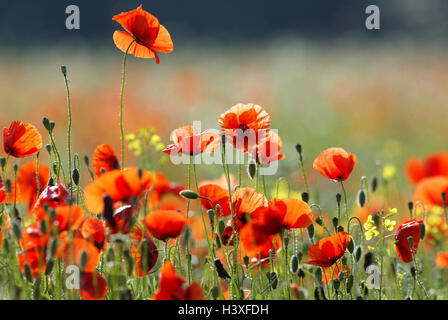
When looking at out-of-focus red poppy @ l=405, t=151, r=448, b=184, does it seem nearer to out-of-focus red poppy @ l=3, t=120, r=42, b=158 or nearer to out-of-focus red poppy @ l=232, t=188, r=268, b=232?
out-of-focus red poppy @ l=232, t=188, r=268, b=232

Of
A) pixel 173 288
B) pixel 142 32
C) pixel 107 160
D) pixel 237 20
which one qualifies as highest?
pixel 237 20

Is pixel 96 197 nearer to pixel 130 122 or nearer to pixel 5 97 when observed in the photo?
pixel 130 122

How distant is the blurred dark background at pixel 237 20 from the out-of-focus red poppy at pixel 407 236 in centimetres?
378

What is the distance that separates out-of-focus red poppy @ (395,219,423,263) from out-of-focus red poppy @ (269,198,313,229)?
0.58 ft

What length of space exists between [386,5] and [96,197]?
21.8 ft

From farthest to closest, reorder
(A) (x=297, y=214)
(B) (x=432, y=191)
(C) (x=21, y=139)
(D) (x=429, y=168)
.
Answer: (D) (x=429, y=168) → (B) (x=432, y=191) → (C) (x=21, y=139) → (A) (x=297, y=214)

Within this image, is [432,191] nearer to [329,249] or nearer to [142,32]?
[329,249]

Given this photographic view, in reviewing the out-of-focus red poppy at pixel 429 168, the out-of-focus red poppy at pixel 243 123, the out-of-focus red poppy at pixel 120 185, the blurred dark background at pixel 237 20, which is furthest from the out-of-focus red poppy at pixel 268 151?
→ the blurred dark background at pixel 237 20

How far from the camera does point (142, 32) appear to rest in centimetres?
113

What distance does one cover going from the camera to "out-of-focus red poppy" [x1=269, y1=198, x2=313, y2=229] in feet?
3.22

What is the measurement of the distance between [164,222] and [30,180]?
1.21 ft

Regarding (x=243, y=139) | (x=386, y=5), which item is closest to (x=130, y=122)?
(x=243, y=139)

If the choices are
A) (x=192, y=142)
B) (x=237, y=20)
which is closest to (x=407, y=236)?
(x=192, y=142)
